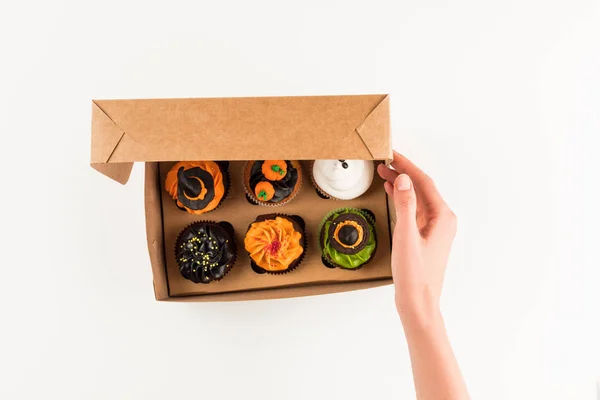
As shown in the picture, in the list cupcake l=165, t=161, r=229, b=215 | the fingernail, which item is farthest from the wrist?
cupcake l=165, t=161, r=229, b=215

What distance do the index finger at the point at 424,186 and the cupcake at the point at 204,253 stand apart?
0.81 metres

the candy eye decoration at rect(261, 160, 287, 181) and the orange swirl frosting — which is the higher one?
the candy eye decoration at rect(261, 160, 287, 181)

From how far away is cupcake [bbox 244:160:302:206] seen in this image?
1.89 m

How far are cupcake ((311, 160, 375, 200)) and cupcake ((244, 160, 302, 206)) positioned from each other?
94 mm

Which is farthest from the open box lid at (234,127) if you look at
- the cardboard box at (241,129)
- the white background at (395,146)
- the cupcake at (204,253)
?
the white background at (395,146)

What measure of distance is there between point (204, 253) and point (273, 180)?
40 centimetres

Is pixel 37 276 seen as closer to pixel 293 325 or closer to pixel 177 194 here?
pixel 177 194

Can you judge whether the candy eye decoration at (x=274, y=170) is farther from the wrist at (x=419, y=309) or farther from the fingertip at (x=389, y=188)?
the wrist at (x=419, y=309)

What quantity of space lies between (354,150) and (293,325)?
106 cm

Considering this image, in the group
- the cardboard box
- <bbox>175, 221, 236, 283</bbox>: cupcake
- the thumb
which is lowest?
<bbox>175, 221, 236, 283</bbox>: cupcake

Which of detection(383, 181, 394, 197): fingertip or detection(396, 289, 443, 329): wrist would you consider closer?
detection(396, 289, 443, 329): wrist

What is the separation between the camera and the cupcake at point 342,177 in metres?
1.88

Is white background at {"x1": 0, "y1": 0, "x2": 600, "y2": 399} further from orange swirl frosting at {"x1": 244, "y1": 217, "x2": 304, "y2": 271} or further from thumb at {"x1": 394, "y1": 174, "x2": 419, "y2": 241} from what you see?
thumb at {"x1": 394, "y1": 174, "x2": 419, "y2": 241}

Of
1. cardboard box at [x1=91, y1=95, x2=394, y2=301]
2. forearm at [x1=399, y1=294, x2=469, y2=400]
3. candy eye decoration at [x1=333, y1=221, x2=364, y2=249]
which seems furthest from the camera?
candy eye decoration at [x1=333, y1=221, x2=364, y2=249]
